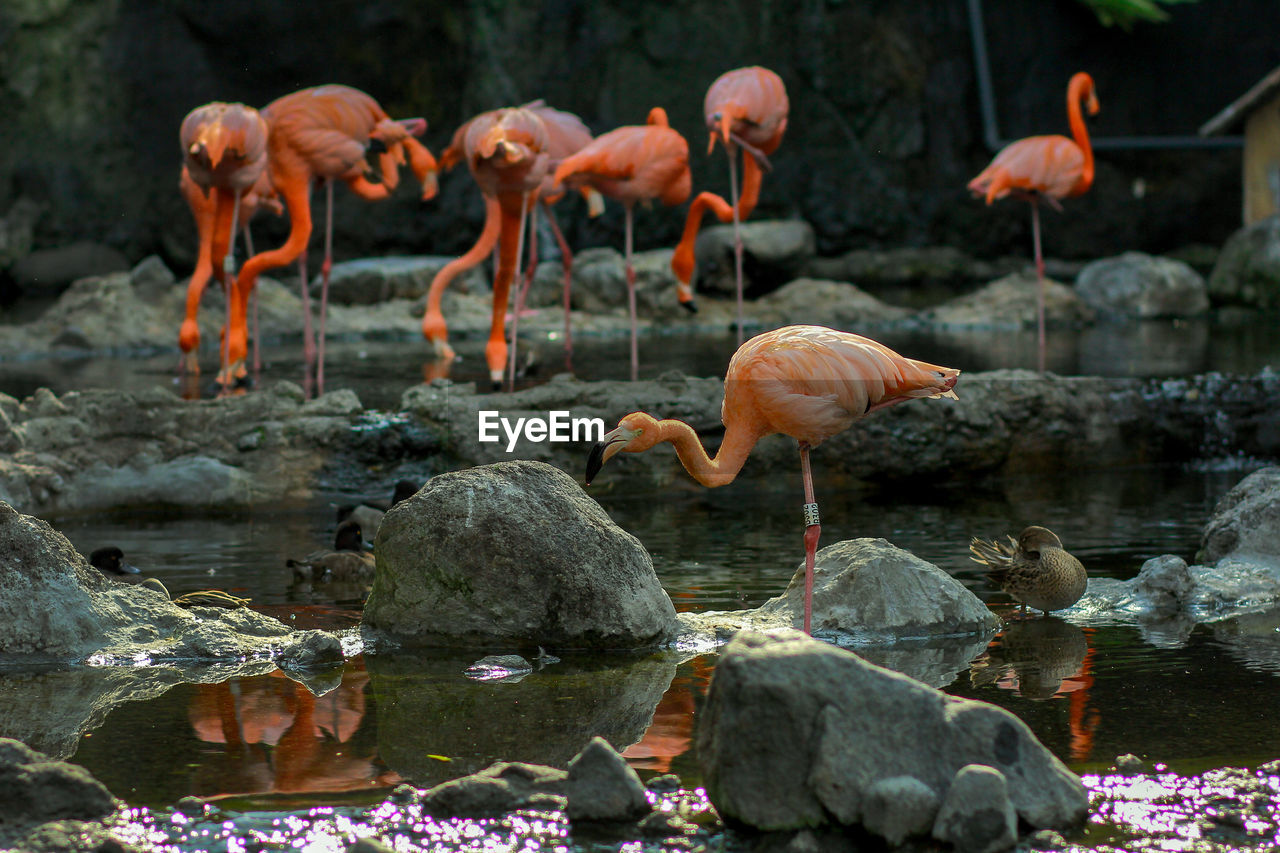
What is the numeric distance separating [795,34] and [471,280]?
7.04m

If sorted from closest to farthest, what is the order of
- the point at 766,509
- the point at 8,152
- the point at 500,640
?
the point at 500,640
the point at 766,509
the point at 8,152

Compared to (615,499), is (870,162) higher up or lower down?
higher up

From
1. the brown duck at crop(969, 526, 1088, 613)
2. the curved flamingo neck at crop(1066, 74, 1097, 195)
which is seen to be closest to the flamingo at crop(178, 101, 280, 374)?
the brown duck at crop(969, 526, 1088, 613)

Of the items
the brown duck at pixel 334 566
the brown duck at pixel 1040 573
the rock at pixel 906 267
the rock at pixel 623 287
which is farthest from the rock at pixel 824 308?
the brown duck at pixel 1040 573

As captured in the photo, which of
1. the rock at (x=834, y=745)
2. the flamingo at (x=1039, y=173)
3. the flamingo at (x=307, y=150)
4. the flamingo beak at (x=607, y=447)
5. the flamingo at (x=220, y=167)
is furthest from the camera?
the flamingo at (x=1039, y=173)

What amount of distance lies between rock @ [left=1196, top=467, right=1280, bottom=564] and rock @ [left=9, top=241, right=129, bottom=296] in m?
15.3

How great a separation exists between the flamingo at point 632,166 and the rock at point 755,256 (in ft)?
19.9

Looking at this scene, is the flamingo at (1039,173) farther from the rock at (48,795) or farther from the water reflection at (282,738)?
the rock at (48,795)

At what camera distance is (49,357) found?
40.0ft

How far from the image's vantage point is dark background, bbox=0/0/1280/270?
61.0ft

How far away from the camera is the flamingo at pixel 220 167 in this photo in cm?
873

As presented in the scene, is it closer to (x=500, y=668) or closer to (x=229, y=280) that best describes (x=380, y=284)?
(x=229, y=280)

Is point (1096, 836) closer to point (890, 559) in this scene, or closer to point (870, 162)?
point (890, 559)

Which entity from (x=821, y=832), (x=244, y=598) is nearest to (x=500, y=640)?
(x=244, y=598)
